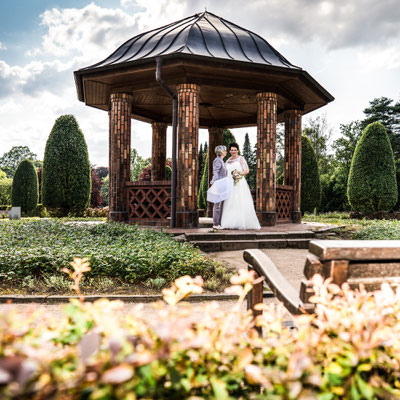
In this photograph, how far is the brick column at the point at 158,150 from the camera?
13.3 metres

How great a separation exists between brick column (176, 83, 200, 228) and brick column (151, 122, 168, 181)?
175 inches

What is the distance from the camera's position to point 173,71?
8.95 metres

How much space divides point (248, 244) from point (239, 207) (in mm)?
1668

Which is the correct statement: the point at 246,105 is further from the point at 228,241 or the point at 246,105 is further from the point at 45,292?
the point at 45,292

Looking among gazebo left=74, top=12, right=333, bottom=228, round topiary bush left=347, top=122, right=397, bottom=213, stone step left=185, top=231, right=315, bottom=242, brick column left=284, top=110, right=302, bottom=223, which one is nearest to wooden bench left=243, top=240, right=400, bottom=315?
stone step left=185, top=231, right=315, bottom=242

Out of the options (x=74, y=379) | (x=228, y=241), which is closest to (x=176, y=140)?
(x=228, y=241)

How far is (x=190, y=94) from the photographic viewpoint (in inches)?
353

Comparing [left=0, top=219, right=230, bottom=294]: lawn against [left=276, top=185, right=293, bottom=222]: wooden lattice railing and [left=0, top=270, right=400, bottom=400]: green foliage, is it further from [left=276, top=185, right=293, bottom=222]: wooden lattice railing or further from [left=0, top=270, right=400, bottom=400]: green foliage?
[left=276, top=185, right=293, bottom=222]: wooden lattice railing

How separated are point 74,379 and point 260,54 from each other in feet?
32.6

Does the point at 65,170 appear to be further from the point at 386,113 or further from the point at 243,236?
the point at 386,113

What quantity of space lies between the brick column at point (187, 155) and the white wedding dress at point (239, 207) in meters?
0.93

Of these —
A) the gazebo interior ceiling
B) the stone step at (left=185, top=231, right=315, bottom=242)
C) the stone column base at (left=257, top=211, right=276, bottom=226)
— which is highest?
the gazebo interior ceiling

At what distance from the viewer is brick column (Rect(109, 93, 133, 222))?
31.9 feet

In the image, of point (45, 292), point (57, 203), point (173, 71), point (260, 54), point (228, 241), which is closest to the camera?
point (45, 292)
